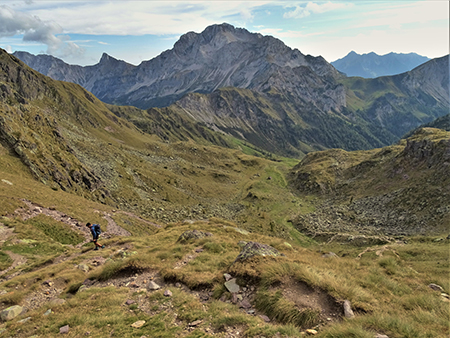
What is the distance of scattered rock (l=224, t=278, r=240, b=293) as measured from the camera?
45.4ft

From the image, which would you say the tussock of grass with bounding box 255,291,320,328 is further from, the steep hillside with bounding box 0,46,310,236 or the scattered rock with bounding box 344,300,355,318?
the steep hillside with bounding box 0,46,310,236

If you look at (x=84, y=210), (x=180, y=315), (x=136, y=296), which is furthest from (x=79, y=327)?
(x=84, y=210)

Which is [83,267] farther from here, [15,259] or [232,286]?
[232,286]

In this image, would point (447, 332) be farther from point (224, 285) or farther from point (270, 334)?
point (224, 285)

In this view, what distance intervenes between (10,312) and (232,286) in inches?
467

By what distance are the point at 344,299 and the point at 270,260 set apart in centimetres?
448

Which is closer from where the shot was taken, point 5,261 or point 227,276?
point 227,276

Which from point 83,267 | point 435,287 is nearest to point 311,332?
point 435,287

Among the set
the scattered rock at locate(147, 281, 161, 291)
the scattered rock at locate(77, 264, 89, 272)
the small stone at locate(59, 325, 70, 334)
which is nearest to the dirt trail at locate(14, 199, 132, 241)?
the scattered rock at locate(77, 264, 89, 272)

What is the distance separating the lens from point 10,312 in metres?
13.3

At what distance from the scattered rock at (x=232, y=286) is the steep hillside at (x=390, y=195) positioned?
158 ft

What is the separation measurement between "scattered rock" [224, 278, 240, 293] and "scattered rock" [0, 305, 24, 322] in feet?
37.2

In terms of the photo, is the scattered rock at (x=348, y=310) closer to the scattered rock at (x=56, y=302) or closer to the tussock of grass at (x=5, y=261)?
the scattered rock at (x=56, y=302)

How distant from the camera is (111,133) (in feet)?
468
